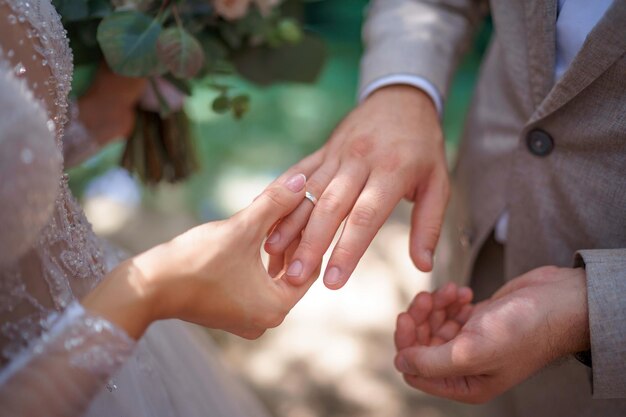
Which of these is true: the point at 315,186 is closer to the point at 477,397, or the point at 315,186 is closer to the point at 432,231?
the point at 432,231

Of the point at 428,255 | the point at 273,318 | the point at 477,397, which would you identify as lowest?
the point at 477,397

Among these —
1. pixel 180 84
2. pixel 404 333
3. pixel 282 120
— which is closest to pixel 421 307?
pixel 404 333

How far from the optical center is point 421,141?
1001 millimetres

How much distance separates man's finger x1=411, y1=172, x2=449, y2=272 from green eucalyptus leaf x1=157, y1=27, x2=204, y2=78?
0.44 m

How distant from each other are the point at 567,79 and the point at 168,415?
774 mm

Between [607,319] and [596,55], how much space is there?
35 cm

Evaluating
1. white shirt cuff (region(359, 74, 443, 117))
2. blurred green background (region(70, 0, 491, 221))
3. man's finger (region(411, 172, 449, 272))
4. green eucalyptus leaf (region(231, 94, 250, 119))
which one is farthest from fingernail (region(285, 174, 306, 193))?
blurred green background (region(70, 0, 491, 221))

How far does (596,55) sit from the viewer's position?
31.8 inches

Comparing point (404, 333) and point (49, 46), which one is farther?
point (404, 333)

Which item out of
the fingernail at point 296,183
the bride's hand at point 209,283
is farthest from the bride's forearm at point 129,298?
the fingernail at point 296,183

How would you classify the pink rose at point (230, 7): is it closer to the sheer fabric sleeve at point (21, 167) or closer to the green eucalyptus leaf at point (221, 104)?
the green eucalyptus leaf at point (221, 104)

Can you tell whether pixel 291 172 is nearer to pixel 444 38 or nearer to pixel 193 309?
pixel 193 309

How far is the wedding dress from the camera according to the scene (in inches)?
21.2

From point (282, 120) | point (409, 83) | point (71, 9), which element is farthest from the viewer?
point (282, 120)
